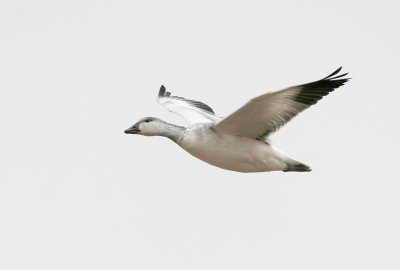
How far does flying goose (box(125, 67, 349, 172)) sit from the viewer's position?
15.4m

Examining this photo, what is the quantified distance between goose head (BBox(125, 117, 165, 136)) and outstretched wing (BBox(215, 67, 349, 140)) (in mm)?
1379

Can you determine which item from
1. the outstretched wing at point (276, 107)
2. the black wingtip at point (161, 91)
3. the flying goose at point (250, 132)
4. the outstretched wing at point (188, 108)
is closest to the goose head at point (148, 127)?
the flying goose at point (250, 132)

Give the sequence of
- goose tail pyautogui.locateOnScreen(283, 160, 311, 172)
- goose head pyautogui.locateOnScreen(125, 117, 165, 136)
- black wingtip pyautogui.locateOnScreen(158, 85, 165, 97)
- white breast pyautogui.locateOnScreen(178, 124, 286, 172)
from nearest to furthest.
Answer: white breast pyautogui.locateOnScreen(178, 124, 286, 172)
goose tail pyautogui.locateOnScreen(283, 160, 311, 172)
goose head pyautogui.locateOnScreen(125, 117, 165, 136)
black wingtip pyautogui.locateOnScreen(158, 85, 165, 97)

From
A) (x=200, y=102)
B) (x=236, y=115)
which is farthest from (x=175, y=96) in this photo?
(x=236, y=115)

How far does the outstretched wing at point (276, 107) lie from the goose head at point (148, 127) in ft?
4.52

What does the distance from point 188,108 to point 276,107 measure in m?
4.75

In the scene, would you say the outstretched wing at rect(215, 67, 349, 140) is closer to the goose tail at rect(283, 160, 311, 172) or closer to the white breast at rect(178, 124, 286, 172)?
the white breast at rect(178, 124, 286, 172)

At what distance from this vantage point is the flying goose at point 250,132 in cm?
1537

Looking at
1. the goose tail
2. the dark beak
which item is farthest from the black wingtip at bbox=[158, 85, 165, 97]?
the goose tail

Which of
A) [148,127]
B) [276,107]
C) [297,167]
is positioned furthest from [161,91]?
[276,107]

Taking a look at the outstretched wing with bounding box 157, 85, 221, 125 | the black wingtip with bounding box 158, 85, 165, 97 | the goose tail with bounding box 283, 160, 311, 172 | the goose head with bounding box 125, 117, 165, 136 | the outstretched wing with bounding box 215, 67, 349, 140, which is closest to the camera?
the outstretched wing with bounding box 215, 67, 349, 140

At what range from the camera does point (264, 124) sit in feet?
52.6

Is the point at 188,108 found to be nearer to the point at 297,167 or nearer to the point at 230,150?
the point at 230,150

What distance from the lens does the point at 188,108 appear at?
20016 millimetres
